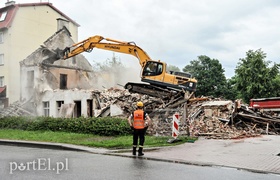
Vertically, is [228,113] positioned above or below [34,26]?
below

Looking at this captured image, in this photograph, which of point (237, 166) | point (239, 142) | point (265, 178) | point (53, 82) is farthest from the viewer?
point (53, 82)

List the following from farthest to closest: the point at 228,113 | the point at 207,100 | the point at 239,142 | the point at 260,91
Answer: the point at 260,91 < the point at 207,100 < the point at 228,113 < the point at 239,142

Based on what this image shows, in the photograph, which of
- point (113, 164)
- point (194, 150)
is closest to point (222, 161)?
point (194, 150)

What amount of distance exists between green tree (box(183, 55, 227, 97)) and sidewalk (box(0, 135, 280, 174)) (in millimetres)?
34603

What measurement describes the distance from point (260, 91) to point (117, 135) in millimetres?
22864

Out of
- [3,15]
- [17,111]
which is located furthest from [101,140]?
[3,15]

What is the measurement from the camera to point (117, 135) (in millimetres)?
17203

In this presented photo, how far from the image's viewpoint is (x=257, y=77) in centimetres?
3519

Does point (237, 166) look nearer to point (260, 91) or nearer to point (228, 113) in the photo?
point (228, 113)

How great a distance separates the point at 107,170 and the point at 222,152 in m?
4.88

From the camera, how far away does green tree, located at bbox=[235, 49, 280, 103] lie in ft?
115

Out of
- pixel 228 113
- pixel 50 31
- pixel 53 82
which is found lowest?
pixel 228 113

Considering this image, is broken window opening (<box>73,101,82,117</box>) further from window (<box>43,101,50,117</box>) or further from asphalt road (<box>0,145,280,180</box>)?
asphalt road (<box>0,145,280,180</box>)

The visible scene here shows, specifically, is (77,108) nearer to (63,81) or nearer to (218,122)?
(63,81)
